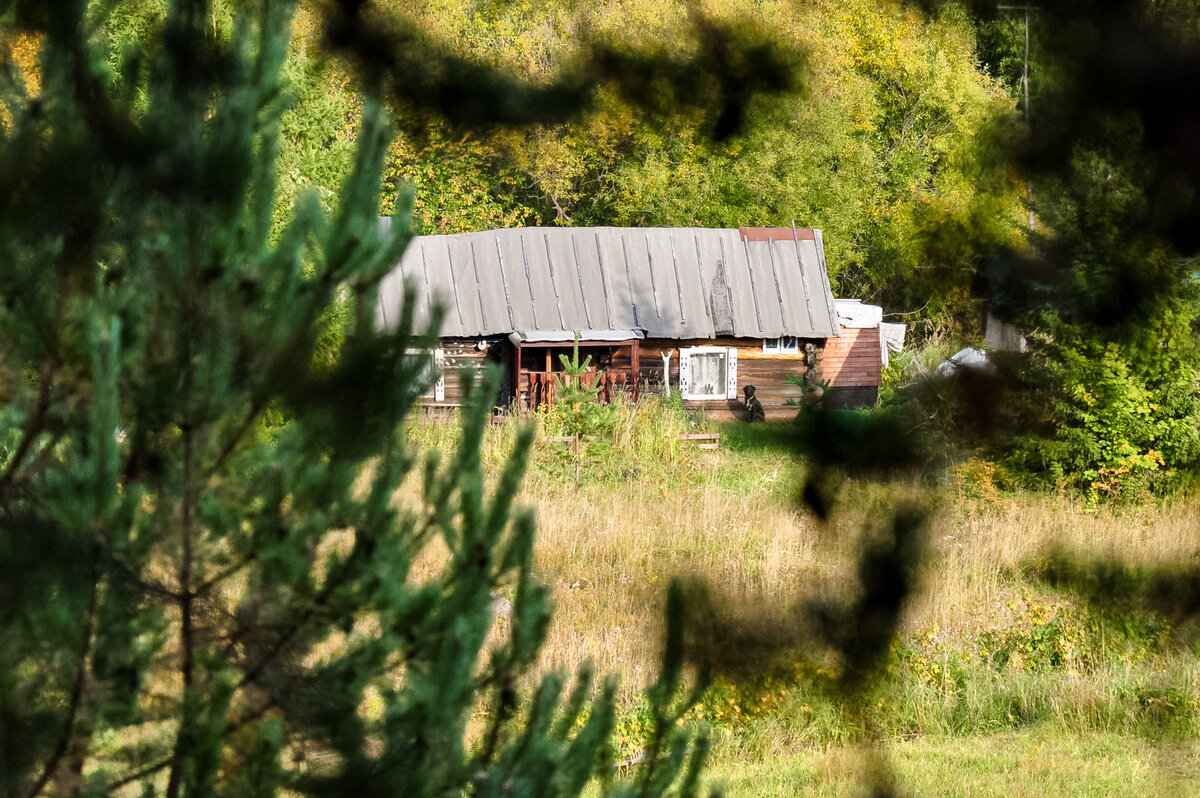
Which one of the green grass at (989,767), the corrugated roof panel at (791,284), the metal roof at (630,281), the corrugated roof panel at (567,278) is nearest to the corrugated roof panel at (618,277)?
the metal roof at (630,281)

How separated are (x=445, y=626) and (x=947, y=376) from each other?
1.30 metres

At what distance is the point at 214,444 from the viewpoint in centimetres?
195

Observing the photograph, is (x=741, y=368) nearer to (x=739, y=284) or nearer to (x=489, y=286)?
(x=739, y=284)

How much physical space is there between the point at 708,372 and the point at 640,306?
1.82 m

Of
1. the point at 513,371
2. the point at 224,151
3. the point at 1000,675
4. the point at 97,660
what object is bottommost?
the point at 1000,675

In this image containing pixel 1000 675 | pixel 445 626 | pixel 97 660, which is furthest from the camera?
pixel 1000 675

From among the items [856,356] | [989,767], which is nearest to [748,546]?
[989,767]

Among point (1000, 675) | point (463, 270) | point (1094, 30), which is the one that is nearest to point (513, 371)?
point (463, 270)

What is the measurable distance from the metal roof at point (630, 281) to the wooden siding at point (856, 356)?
3543 mm

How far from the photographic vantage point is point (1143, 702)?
5219 millimetres

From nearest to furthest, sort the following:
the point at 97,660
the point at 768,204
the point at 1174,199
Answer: the point at 1174,199
the point at 97,660
the point at 768,204

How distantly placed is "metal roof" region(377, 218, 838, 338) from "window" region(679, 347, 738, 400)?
18.2 inches

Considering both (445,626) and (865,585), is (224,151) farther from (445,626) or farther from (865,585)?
(865,585)

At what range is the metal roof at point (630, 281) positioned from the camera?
61.8ft
